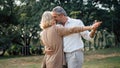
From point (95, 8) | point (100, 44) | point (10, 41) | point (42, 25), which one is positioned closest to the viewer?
point (42, 25)

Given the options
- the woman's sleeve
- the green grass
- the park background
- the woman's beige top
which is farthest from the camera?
the park background

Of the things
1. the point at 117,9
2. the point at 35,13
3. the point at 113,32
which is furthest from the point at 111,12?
the point at 35,13

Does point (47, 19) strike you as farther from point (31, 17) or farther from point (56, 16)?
point (31, 17)

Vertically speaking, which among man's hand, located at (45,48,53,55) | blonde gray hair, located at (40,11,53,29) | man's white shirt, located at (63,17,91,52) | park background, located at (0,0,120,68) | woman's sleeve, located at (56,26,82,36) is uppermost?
park background, located at (0,0,120,68)

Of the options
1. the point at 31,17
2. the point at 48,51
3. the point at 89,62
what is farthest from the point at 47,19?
the point at 31,17

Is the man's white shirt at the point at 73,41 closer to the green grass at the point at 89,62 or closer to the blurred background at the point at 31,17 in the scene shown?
the green grass at the point at 89,62

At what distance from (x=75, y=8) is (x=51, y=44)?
21503mm

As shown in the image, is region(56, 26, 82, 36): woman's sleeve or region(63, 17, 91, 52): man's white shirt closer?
region(56, 26, 82, 36): woman's sleeve

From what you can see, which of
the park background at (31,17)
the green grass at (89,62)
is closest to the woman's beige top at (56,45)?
the green grass at (89,62)

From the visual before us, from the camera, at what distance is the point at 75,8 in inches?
1017

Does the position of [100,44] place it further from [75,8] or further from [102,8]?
[75,8]

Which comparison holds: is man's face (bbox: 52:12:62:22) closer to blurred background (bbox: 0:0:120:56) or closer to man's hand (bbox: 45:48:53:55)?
man's hand (bbox: 45:48:53:55)

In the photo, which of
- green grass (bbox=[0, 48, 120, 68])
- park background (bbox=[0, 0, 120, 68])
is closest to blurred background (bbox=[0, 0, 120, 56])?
park background (bbox=[0, 0, 120, 68])

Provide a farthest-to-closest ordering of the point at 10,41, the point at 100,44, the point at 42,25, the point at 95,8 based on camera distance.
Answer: the point at 100,44 < the point at 95,8 < the point at 10,41 < the point at 42,25
